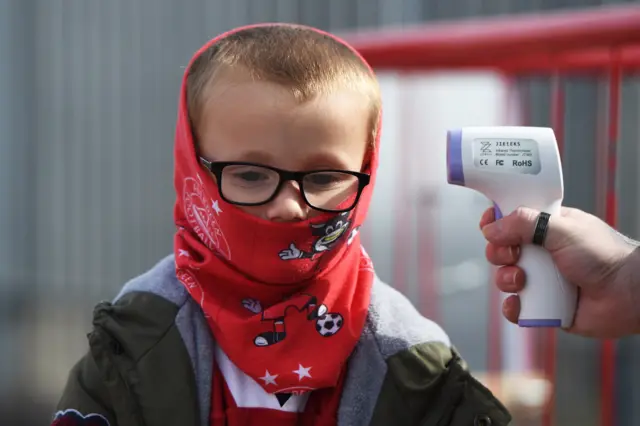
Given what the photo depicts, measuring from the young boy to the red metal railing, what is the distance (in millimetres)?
720

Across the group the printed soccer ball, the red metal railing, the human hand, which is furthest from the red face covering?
the red metal railing

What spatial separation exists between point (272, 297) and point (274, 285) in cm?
3

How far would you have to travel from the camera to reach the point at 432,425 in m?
1.47

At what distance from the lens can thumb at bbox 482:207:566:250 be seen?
4.81 ft

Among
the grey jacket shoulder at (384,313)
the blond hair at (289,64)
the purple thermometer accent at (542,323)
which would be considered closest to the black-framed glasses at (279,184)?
the blond hair at (289,64)

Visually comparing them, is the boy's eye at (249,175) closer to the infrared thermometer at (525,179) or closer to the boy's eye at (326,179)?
the boy's eye at (326,179)

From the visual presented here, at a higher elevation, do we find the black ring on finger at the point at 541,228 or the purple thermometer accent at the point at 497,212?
the purple thermometer accent at the point at 497,212

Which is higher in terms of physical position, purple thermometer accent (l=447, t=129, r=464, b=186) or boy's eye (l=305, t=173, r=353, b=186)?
purple thermometer accent (l=447, t=129, r=464, b=186)

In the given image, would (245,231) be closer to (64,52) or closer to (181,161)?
(181,161)

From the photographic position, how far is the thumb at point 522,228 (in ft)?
4.81

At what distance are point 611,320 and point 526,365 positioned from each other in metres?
1.76

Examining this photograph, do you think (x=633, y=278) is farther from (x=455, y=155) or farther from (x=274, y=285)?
(x=274, y=285)

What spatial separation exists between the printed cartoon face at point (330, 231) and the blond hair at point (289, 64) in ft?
0.59

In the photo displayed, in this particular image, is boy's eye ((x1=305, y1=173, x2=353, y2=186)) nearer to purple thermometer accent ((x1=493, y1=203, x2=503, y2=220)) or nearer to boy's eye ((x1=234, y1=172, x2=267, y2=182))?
boy's eye ((x1=234, y1=172, x2=267, y2=182))
